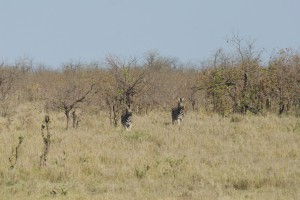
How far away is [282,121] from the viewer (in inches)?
666

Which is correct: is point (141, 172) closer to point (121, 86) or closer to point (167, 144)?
point (167, 144)

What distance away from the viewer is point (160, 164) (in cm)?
1027

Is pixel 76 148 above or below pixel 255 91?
below

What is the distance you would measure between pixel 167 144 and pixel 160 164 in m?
2.33

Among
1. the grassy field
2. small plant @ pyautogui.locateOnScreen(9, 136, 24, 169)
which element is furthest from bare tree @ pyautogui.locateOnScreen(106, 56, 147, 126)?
small plant @ pyautogui.locateOnScreen(9, 136, 24, 169)

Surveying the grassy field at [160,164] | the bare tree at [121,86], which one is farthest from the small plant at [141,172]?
the bare tree at [121,86]

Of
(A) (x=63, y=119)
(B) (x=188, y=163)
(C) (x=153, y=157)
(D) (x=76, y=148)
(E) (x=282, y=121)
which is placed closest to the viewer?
(B) (x=188, y=163)

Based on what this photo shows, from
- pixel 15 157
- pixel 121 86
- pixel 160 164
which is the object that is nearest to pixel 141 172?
pixel 160 164

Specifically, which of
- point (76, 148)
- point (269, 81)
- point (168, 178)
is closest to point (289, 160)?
point (168, 178)

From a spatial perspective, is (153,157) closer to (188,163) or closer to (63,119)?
(188,163)

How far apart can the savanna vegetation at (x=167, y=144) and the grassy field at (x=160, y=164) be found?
0.07 ft

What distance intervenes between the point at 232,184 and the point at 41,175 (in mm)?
3857

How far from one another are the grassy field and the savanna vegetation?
0.07 ft

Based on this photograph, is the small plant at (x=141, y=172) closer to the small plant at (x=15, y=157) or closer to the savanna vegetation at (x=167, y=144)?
the savanna vegetation at (x=167, y=144)
